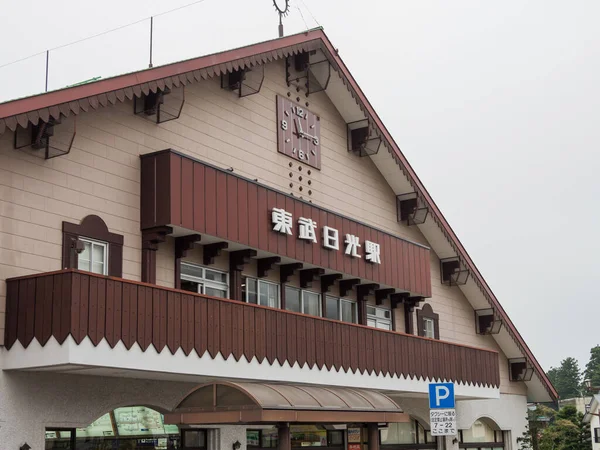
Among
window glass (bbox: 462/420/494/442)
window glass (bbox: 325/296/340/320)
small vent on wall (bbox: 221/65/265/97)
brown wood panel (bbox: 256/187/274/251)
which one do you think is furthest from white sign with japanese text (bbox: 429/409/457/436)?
window glass (bbox: 462/420/494/442)

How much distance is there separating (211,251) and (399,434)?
32.7ft

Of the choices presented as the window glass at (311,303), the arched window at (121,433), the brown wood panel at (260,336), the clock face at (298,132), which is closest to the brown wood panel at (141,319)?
the arched window at (121,433)

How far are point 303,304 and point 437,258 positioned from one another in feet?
26.1

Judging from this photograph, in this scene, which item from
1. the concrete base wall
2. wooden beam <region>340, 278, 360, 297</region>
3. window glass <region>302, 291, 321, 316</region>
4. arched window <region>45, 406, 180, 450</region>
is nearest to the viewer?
the concrete base wall

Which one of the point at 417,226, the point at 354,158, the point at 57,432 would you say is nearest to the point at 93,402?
the point at 57,432

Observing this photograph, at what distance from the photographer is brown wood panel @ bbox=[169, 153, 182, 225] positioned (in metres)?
18.2

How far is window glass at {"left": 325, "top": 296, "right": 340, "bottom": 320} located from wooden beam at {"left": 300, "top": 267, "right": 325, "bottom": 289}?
3.92 ft

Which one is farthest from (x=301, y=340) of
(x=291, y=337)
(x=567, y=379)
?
(x=567, y=379)

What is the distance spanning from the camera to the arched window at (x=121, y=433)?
55.1ft

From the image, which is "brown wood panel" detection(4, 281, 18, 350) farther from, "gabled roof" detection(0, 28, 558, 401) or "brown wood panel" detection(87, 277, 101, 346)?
"gabled roof" detection(0, 28, 558, 401)

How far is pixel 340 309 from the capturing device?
2464 cm

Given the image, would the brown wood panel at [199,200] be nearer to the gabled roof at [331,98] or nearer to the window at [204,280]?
the window at [204,280]

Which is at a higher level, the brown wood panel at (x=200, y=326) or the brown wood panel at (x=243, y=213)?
the brown wood panel at (x=243, y=213)

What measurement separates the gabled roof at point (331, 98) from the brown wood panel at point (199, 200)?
182 cm
